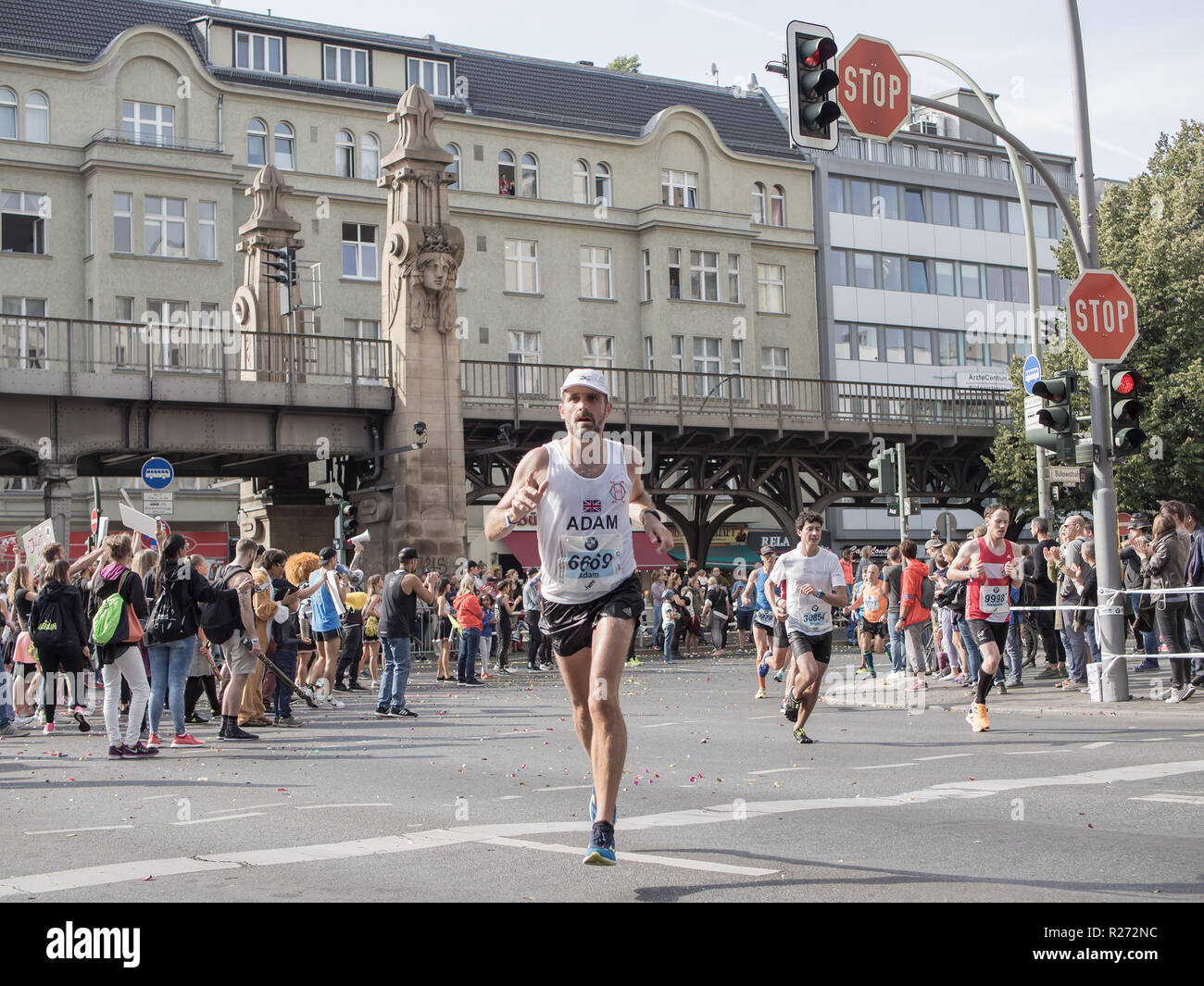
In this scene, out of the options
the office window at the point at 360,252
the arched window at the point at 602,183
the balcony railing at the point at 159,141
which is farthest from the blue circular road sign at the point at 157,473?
the arched window at the point at 602,183

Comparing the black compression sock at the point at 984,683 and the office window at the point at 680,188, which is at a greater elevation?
the office window at the point at 680,188

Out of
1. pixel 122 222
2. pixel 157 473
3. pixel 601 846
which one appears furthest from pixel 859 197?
pixel 601 846

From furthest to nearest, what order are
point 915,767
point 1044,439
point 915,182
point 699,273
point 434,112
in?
point 915,182 < point 699,273 < point 434,112 < point 1044,439 < point 915,767

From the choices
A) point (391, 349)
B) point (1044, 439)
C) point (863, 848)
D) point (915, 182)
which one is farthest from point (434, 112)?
point (915, 182)

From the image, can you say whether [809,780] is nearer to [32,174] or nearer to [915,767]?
[915,767]

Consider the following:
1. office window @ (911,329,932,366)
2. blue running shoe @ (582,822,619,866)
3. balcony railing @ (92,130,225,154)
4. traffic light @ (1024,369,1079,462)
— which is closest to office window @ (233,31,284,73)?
balcony railing @ (92,130,225,154)

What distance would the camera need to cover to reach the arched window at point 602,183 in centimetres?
5522

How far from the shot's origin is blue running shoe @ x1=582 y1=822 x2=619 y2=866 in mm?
6223

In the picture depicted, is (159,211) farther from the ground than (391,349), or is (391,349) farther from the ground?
(159,211)

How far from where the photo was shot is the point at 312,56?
51500mm

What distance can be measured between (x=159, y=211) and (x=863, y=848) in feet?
143

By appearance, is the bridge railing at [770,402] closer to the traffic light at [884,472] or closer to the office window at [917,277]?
the traffic light at [884,472]

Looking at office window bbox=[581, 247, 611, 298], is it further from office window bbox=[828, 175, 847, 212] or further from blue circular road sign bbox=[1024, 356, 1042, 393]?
blue circular road sign bbox=[1024, 356, 1042, 393]

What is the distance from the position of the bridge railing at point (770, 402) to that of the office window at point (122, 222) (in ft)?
37.6
